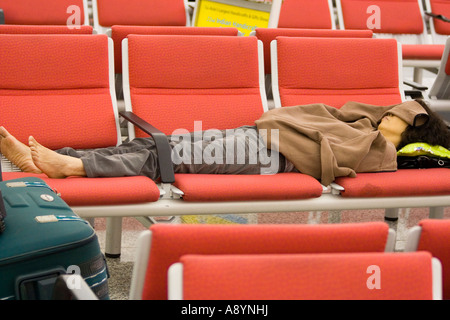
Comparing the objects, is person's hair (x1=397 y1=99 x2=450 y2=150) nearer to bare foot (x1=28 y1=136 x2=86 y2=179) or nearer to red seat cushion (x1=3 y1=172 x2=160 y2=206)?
red seat cushion (x1=3 y1=172 x2=160 y2=206)

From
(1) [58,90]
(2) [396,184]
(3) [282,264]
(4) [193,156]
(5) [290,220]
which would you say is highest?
(3) [282,264]

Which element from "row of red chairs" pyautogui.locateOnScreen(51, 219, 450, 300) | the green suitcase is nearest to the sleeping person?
the green suitcase

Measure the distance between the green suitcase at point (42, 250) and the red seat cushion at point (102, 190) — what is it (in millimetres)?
380

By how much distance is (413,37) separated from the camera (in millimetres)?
5945

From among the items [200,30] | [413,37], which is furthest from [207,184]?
[413,37]

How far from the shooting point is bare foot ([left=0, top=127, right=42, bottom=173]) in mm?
2779

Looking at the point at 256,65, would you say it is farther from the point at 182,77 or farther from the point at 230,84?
the point at 182,77

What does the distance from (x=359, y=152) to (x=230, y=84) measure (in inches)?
30.4

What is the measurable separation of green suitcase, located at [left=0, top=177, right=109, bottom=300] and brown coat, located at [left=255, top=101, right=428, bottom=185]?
1.22m

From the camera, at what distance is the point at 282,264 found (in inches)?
47.1

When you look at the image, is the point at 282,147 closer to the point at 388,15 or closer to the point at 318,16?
the point at 318,16

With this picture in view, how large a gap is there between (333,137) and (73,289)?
78.6 inches

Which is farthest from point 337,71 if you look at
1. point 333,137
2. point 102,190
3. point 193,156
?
point 102,190
